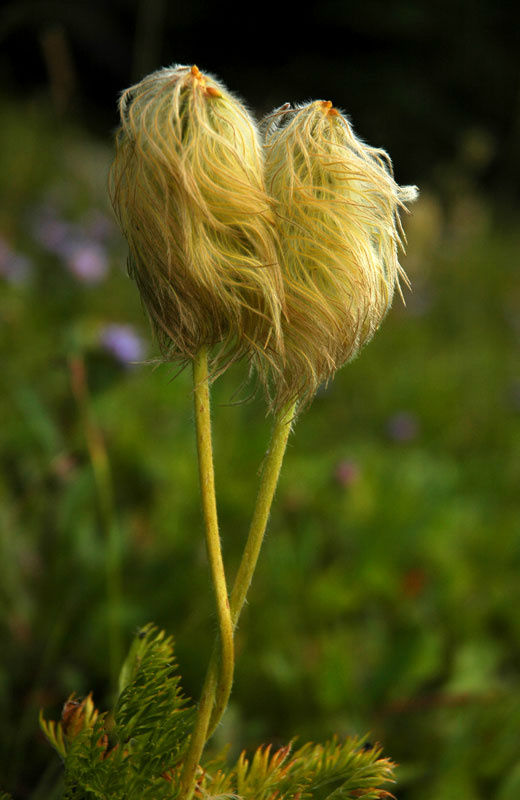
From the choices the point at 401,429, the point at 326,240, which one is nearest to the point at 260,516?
the point at 326,240

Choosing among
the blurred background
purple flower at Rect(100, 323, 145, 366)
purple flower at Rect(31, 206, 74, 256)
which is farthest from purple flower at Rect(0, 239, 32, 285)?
purple flower at Rect(100, 323, 145, 366)

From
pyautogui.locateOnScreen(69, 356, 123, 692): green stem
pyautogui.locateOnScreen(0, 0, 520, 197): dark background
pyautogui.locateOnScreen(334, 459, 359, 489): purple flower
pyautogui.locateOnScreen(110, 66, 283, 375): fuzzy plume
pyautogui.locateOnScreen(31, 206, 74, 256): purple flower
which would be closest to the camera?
pyautogui.locateOnScreen(110, 66, 283, 375): fuzzy plume

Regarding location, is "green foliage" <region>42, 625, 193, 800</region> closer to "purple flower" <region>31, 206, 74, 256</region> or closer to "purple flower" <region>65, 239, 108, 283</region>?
"purple flower" <region>65, 239, 108, 283</region>

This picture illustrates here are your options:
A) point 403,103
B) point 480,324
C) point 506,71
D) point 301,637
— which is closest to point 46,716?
point 301,637

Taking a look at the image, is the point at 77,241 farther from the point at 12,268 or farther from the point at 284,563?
the point at 284,563

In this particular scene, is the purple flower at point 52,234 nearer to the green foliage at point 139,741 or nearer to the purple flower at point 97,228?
the purple flower at point 97,228

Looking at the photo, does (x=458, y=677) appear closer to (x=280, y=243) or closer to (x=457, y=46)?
(x=280, y=243)
